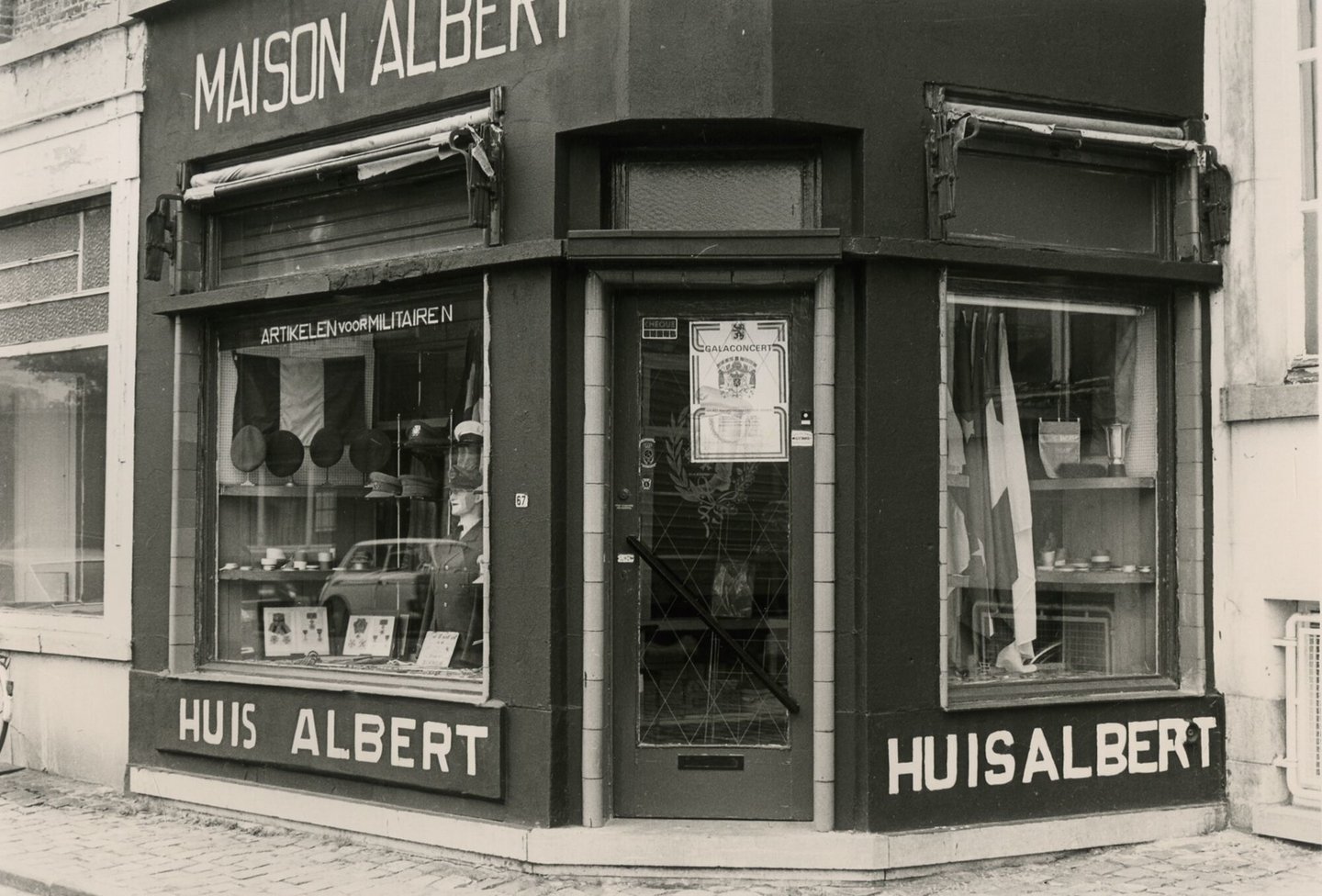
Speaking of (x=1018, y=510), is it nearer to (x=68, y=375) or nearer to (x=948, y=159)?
(x=948, y=159)

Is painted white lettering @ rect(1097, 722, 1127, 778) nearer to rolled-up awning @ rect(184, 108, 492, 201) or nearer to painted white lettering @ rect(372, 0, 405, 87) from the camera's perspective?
rolled-up awning @ rect(184, 108, 492, 201)

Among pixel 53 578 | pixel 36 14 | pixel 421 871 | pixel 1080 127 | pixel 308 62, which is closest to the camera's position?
pixel 421 871

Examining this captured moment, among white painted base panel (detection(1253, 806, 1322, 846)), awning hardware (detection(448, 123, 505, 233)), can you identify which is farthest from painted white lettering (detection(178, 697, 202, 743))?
white painted base panel (detection(1253, 806, 1322, 846))

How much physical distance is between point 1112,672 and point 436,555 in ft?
12.5

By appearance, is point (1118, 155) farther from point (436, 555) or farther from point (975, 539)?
point (436, 555)

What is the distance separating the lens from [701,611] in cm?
681

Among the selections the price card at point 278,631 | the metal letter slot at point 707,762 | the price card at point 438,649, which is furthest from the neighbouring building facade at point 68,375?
the metal letter slot at point 707,762

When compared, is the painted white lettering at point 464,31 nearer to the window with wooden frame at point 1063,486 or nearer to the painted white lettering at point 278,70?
the painted white lettering at point 278,70

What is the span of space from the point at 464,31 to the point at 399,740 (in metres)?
3.80

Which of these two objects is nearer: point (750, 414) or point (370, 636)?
point (750, 414)

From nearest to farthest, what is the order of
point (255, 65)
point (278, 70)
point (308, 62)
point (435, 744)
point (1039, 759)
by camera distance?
point (1039, 759)
point (435, 744)
point (308, 62)
point (278, 70)
point (255, 65)

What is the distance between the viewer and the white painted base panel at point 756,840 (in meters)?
6.41

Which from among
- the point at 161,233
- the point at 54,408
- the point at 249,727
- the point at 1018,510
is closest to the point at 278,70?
the point at 161,233

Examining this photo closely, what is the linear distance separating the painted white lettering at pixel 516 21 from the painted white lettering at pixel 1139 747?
4.73 m
